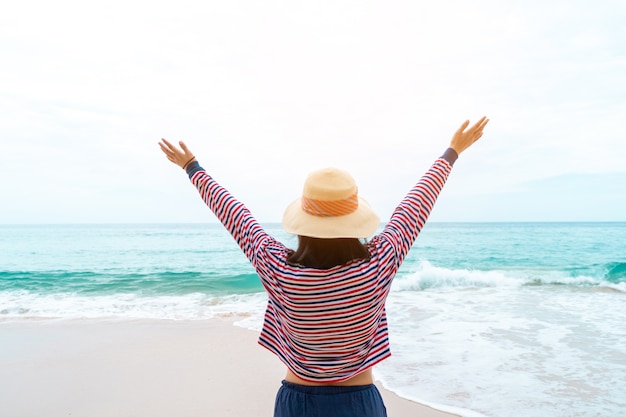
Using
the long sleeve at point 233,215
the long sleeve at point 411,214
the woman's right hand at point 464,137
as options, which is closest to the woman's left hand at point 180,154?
the long sleeve at point 233,215

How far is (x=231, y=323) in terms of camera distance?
7344mm

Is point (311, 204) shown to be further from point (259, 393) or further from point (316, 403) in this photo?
point (259, 393)

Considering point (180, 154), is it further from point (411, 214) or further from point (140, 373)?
point (140, 373)

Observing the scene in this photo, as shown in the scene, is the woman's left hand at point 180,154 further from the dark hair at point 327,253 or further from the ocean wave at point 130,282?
the ocean wave at point 130,282

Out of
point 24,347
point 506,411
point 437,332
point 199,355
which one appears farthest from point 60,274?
point 506,411

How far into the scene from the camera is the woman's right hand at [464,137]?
1769 mm

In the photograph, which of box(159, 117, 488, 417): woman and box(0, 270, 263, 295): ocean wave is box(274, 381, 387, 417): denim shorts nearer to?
box(159, 117, 488, 417): woman

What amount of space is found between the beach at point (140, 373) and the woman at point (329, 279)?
2.64 meters

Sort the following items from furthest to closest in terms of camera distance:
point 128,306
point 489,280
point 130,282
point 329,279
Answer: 1. point 489,280
2. point 130,282
3. point 128,306
4. point 329,279

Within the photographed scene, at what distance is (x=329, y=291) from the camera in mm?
1354

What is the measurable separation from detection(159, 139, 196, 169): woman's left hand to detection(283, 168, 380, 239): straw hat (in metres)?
0.50

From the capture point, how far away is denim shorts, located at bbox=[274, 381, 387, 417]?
1.53m

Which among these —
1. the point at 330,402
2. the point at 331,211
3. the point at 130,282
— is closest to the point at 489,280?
the point at 130,282

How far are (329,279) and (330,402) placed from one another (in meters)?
0.45
